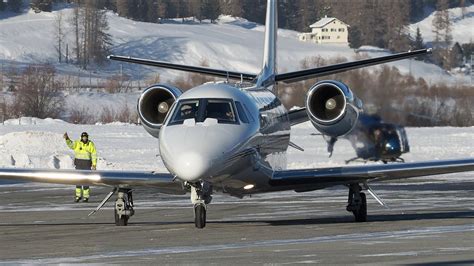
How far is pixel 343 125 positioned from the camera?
83.2 ft

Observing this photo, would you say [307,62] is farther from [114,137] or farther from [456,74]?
[114,137]

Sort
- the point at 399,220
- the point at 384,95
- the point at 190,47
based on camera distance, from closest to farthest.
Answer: the point at 399,220, the point at 384,95, the point at 190,47

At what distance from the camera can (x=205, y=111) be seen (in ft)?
70.4

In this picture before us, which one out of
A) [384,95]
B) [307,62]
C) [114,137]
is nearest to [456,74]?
[307,62]

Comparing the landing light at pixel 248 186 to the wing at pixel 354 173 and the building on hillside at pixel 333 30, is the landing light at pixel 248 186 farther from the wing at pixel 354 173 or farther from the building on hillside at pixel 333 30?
the building on hillside at pixel 333 30

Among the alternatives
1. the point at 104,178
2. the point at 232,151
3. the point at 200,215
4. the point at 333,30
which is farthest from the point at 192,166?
the point at 333,30

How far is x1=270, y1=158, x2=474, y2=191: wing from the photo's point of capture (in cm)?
2242

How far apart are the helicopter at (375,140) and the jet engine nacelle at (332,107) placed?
18021 mm

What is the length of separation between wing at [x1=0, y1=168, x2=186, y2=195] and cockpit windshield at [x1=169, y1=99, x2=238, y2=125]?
1094 mm

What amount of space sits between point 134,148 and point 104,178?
123ft

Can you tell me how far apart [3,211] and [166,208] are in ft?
11.4

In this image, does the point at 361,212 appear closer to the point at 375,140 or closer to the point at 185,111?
the point at 185,111

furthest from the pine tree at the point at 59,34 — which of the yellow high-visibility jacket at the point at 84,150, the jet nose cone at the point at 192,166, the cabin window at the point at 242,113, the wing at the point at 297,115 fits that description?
the jet nose cone at the point at 192,166

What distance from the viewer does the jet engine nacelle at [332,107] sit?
25031 millimetres
